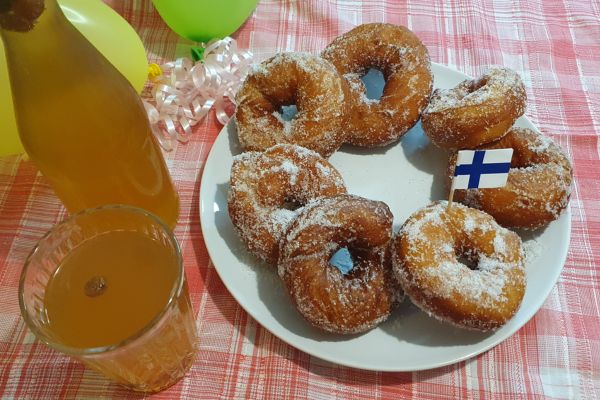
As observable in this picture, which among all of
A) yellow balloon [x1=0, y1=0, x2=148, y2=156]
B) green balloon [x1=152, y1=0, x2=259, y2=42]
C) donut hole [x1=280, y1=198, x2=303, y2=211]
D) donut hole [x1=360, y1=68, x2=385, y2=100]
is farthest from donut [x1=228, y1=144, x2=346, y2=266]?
green balloon [x1=152, y1=0, x2=259, y2=42]

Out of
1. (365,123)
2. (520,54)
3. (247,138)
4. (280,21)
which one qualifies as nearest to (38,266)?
(247,138)

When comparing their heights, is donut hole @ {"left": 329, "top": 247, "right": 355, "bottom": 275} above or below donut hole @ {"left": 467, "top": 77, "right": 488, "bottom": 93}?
below

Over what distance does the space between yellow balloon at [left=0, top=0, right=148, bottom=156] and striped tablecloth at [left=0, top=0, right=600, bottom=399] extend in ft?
0.58

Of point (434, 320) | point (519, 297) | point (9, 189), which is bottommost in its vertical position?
point (9, 189)

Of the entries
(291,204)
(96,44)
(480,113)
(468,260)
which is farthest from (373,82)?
(96,44)

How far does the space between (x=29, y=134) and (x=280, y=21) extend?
1059 mm

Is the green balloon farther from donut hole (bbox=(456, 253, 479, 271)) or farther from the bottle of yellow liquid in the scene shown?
donut hole (bbox=(456, 253, 479, 271))

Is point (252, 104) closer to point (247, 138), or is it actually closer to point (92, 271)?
point (247, 138)

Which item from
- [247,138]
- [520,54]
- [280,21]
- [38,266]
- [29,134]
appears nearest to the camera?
[38,266]

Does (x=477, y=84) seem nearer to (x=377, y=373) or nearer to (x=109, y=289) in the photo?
(x=377, y=373)

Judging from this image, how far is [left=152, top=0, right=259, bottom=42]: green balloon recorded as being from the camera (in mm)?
1582

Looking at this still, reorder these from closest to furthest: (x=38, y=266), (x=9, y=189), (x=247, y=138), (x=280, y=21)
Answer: (x=38, y=266) → (x=247, y=138) → (x=9, y=189) → (x=280, y=21)

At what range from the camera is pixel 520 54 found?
68.8 inches

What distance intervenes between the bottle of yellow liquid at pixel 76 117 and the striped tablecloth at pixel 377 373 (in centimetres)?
24
